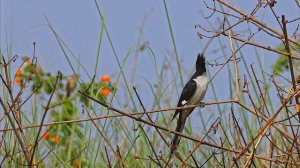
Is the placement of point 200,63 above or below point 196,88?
above

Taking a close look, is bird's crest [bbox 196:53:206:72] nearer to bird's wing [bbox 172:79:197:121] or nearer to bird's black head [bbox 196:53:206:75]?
bird's black head [bbox 196:53:206:75]

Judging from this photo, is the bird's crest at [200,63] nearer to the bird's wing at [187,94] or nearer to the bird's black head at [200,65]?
the bird's black head at [200,65]

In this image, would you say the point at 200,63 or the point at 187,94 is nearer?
the point at 187,94

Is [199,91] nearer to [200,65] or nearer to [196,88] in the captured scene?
[196,88]

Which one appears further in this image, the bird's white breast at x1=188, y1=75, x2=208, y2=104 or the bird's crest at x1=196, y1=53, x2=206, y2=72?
the bird's crest at x1=196, y1=53, x2=206, y2=72

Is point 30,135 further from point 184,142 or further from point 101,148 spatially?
point 184,142

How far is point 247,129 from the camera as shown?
3561 millimetres

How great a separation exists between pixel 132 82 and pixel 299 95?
1.85m

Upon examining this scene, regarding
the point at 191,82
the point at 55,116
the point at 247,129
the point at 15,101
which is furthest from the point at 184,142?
the point at 55,116

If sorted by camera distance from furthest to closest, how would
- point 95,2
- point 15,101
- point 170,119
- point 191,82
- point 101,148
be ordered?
point 191,82 < point 170,119 < point 101,148 < point 95,2 < point 15,101

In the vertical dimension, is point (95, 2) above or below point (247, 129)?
above

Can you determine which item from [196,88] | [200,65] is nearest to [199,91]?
[196,88]

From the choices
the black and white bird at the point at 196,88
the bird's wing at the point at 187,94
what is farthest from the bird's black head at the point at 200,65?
the bird's wing at the point at 187,94

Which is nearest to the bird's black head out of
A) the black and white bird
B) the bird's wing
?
the black and white bird
